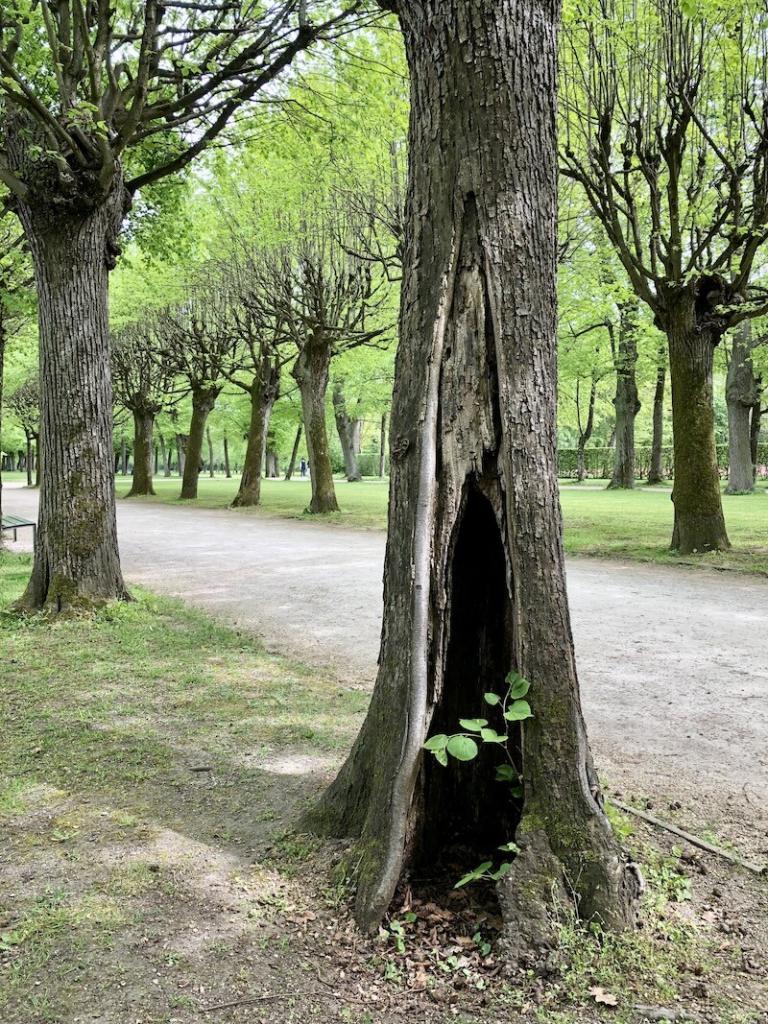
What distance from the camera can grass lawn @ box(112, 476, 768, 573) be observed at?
1244 cm

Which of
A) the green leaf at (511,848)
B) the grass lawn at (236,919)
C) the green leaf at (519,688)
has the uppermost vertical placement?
the green leaf at (519,688)

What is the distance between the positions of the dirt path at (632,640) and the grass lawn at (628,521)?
91cm

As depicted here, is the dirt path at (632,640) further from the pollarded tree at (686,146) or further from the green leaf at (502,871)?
the pollarded tree at (686,146)

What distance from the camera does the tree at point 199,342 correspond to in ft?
80.0

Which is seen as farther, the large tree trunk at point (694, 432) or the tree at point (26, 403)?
the tree at point (26, 403)

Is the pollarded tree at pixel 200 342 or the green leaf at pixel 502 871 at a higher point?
the pollarded tree at pixel 200 342

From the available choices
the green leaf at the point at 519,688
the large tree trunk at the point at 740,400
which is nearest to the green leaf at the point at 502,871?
the green leaf at the point at 519,688

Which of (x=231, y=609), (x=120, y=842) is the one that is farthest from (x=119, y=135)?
(x=120, y=842)

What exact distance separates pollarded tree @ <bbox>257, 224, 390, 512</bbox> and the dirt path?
6823 millimetres

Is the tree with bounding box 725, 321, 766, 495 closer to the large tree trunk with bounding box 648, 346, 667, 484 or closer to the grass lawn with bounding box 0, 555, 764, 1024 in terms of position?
the large tree trunk with bounding box 648, 346, 667, 484

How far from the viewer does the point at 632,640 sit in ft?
23.4

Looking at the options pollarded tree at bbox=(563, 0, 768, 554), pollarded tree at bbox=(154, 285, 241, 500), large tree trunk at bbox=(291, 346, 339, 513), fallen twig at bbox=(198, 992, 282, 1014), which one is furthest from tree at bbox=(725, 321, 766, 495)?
fallen twig at bbox=(198, 992, 282, 1014)

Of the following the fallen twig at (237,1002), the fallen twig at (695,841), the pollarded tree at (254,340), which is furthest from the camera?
the pollarded tree at (254,340)

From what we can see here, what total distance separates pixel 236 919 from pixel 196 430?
91.4 ft
